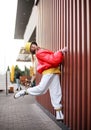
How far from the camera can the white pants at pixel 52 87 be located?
17.7 feet

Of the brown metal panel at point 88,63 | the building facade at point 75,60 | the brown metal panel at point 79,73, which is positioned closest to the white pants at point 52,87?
the building facade at point 75,60

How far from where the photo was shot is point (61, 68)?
575cm

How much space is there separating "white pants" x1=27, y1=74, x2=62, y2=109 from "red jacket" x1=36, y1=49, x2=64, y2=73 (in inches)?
6.5

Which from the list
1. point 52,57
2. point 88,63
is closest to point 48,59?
point 52,57

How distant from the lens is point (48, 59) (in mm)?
5301

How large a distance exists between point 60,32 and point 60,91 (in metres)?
1.11

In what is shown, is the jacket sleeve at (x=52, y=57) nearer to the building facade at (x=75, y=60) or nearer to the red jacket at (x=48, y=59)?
the red jacket at (x=48, y=59)

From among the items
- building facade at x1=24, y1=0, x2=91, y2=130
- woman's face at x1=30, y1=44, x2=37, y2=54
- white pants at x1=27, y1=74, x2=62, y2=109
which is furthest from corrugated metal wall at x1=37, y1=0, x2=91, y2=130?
woman's face at x1=30, y1=44, x2=37, y2=54

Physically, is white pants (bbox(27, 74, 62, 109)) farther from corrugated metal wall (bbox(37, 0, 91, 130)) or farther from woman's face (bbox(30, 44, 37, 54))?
woman's face (bbox(30, 44, 37, 54))

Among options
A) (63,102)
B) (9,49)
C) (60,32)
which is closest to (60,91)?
(63,102)

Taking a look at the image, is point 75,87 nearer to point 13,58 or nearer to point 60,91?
point 60,91

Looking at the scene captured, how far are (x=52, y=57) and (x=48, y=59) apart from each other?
0.07m

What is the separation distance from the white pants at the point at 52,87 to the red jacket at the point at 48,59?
16 cm

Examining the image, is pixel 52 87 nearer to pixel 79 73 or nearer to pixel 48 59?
pixel 48 59
